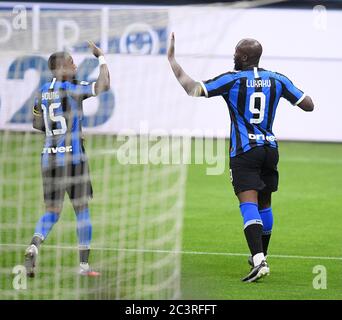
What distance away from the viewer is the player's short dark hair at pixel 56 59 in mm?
8646

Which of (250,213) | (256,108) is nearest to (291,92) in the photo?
Result: (256,108)

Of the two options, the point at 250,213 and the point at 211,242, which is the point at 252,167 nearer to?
the point at 250,213

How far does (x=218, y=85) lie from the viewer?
29.2 ft

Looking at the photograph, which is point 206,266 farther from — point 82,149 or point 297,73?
point 297,73

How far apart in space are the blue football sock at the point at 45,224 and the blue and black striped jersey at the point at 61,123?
17.3 inches

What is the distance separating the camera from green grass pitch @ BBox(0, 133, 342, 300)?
8.72 metres

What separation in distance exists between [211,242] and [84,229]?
2.46 metres

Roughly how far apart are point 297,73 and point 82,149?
10.9m

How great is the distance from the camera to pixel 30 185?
10.2 m

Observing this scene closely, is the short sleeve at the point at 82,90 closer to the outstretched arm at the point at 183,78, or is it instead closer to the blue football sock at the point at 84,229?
the outstretched arm at the point at 183,78

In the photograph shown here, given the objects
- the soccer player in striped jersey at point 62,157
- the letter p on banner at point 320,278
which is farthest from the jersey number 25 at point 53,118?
the letter p on banner at point 320,278

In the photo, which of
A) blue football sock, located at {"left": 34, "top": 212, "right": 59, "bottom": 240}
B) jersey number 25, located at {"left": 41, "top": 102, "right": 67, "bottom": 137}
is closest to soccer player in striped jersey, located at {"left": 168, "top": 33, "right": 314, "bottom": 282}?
jersey number 25, located at {"left": 41, "top": 102, "right": 67, "bottom": 137}

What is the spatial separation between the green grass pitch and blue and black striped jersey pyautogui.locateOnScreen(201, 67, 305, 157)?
1.18 metres

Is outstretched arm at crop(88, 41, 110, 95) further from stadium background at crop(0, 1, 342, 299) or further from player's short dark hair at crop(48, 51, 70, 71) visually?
player's short dark hair at crop(48, 51, 70, 71)
